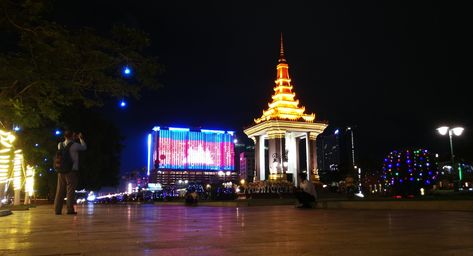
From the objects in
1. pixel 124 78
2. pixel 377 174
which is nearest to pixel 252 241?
pixel 124 78

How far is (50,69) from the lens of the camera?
8867mm

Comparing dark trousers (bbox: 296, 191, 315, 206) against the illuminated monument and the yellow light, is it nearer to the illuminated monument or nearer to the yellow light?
the illuminated monument

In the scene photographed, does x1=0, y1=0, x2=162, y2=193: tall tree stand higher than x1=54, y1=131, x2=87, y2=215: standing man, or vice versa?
x1=0, y1=0, x2=162, y2=193: tall tree

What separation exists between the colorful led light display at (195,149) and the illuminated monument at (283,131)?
48001mm

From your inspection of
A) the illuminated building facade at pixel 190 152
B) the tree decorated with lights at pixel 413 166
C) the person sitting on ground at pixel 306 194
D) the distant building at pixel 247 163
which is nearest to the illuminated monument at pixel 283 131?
the tree decorated with lights at pixel 413 166

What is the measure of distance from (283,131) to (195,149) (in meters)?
58.4

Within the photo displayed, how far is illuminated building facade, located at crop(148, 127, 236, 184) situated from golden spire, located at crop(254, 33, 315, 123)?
167 feet

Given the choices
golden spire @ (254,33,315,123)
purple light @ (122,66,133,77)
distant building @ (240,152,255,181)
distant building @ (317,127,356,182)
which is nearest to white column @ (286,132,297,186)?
golden spire @ (254,33,315,123)

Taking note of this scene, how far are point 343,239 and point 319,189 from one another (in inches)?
2030

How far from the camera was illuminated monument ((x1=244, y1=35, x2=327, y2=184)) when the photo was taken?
57594 millimetres

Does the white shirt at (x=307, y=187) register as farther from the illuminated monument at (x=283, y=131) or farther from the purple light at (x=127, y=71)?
the illuminated monument at (x=283, y=131)

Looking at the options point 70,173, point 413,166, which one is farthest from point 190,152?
point 70,173

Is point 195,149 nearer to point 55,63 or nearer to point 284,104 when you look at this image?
point 284,104

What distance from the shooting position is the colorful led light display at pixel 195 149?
109 m
